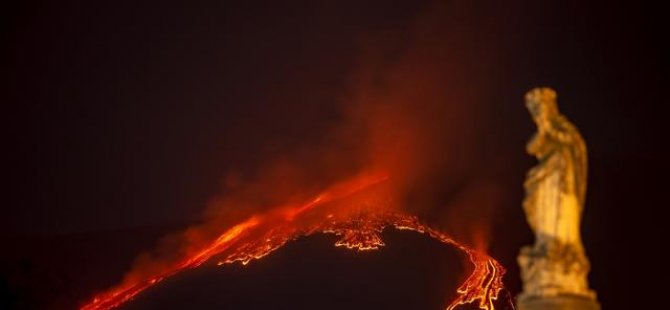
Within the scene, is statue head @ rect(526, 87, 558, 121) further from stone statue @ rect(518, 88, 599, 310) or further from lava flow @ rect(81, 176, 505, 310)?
lava flow @ rect(81, 176, 505, 310)

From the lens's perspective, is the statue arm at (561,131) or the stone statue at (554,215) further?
the statue arm at (561,131)

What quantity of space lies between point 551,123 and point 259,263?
96.5 ft

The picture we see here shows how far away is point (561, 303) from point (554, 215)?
115 centimetres

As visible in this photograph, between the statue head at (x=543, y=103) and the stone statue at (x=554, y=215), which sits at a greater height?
the statue head at (x=543, y=103)

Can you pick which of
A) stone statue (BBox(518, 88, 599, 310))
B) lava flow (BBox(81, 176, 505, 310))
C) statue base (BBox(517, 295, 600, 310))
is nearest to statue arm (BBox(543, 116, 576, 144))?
stone statue (BBox(518, 88, 599, 310))

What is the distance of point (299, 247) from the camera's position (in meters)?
37.9

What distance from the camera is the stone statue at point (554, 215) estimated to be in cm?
836

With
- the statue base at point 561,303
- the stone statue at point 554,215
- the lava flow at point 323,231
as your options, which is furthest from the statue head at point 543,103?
the lava flow at point 323,231

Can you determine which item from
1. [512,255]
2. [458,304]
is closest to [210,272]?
[458,304]

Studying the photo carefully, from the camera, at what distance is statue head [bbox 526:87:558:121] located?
357 inches

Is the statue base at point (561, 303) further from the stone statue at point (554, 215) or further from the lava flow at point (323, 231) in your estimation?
the lava flow at point (323, 231)

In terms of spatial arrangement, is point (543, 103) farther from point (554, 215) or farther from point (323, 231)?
point (323, 231)

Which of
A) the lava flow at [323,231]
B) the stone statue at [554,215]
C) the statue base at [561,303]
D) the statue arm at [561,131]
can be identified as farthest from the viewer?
the lava flow at [323,231]

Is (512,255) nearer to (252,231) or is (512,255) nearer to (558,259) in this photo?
(252,231)
